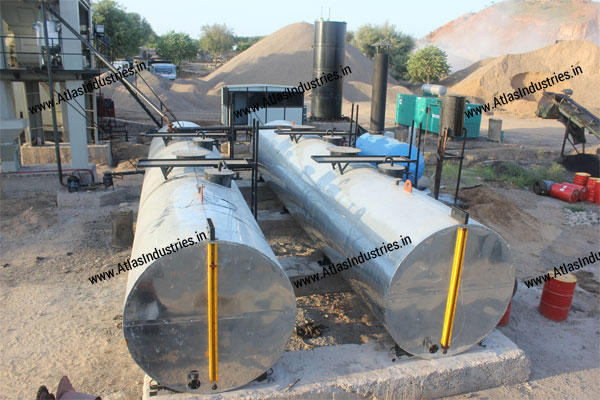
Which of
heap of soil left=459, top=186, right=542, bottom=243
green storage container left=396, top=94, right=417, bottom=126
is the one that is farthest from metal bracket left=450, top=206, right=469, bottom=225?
green storage container left=396, top=94, right=417, bottom=126

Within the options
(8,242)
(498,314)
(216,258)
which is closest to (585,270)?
(498,314)

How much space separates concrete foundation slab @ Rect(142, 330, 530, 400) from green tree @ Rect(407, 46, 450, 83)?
4193 cm

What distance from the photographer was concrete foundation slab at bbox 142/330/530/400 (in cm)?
530

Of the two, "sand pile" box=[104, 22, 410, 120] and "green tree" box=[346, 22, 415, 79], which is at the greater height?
"green tree" box=[346, 22, 415, 79]

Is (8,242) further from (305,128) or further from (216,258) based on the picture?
(216,258)

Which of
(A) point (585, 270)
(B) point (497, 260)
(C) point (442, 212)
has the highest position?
(C) point (442, 212)

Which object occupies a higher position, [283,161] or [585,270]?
[283,161]

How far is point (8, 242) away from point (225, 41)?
2945 inches

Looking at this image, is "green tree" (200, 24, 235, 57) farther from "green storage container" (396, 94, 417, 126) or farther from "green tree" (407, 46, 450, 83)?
"green storage container" (396, 94, 417, 126)

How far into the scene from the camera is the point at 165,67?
47.1 meters

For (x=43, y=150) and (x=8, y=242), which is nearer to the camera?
(x=8, y=242)

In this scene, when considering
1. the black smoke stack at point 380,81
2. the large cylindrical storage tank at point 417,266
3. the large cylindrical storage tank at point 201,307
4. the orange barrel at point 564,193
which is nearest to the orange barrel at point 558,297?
the large cylindrical storage tank at point 417,266

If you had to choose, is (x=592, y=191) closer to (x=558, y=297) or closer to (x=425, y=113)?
(x=558, y=297)

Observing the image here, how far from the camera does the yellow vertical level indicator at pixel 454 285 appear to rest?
17.9 ft
